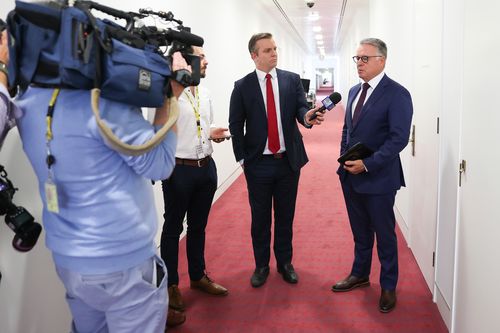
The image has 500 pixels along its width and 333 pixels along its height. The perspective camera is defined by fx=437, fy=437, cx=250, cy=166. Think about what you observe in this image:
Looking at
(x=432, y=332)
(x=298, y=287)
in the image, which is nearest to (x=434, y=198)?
(x=432, y=332)

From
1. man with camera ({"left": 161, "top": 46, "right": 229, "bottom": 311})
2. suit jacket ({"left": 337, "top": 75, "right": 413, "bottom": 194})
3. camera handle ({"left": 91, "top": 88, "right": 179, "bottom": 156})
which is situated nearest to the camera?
camera handle ({"left": 91, "top": 88, "right": 179, "bottom": 156})

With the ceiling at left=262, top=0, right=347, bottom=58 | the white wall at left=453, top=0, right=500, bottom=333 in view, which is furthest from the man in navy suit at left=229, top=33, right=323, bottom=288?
the ceiling at left=262, top=0, right=347, bottom=58

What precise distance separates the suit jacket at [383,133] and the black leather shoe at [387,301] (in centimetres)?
64

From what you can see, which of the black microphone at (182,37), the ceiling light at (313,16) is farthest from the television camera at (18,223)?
the ceiling light at (313,16)

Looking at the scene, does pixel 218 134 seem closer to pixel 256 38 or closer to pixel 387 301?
pixel 256 38

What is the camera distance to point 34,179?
2.00 metres

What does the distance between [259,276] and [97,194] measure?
1.99 m

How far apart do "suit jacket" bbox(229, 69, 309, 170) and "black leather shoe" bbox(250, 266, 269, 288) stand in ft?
2.52

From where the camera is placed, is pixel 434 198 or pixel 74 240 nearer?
pixel 74 240

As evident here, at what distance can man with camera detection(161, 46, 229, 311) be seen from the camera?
2.56 metres

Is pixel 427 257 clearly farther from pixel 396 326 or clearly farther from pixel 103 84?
pixel 103 84

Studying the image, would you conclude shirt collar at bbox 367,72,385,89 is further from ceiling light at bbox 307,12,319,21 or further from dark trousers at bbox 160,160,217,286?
ceiling light at bbox 307,12,319,21

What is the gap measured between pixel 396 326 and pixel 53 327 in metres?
1.81

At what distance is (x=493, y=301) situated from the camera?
A: 5.52ft
